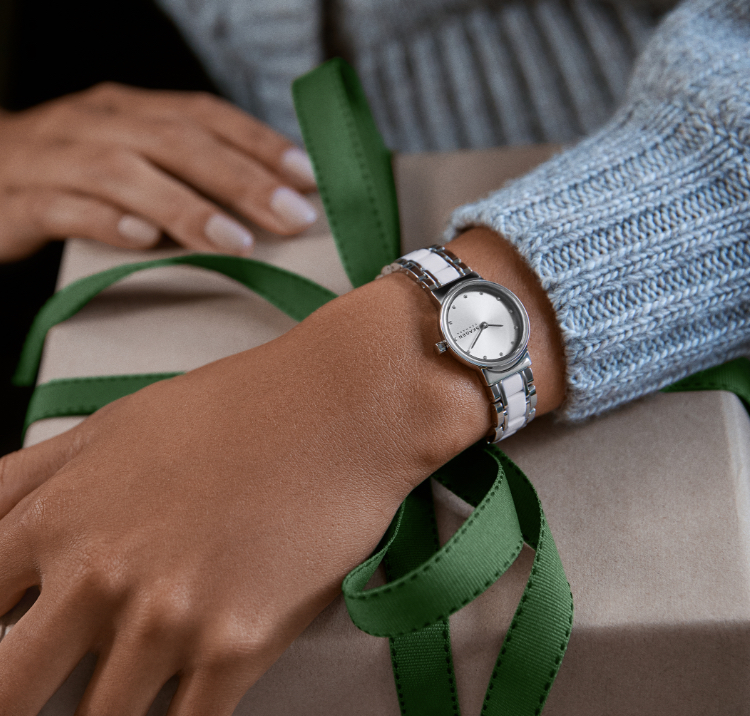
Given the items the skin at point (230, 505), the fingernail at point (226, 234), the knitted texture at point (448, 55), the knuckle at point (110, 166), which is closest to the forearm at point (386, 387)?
the skin at point (230, 505)

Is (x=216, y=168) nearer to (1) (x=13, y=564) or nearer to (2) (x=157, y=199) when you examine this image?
(2) (x=157, y=199)

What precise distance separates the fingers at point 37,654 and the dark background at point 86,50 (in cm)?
92

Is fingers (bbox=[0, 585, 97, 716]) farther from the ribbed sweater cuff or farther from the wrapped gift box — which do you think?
the ribbed sweater cuff

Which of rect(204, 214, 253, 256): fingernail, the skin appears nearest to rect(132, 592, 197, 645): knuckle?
the skin

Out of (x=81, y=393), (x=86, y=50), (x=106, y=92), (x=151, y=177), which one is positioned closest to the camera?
(x=81, y=393)

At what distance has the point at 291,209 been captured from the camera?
64cm

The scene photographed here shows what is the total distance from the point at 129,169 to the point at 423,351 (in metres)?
0.42

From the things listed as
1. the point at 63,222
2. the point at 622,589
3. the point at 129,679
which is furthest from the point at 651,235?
the point at 63,222

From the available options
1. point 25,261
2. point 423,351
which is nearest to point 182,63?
point 25,261

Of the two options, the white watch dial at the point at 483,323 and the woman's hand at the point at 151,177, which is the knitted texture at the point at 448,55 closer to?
the woman's hand at the point at 151,177

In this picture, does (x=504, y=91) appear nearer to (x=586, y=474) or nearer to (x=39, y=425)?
(x=586, y=474)

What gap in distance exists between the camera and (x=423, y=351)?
0.42 metres

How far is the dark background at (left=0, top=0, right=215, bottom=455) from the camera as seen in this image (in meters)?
1.06

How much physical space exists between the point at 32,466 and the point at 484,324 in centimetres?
35
